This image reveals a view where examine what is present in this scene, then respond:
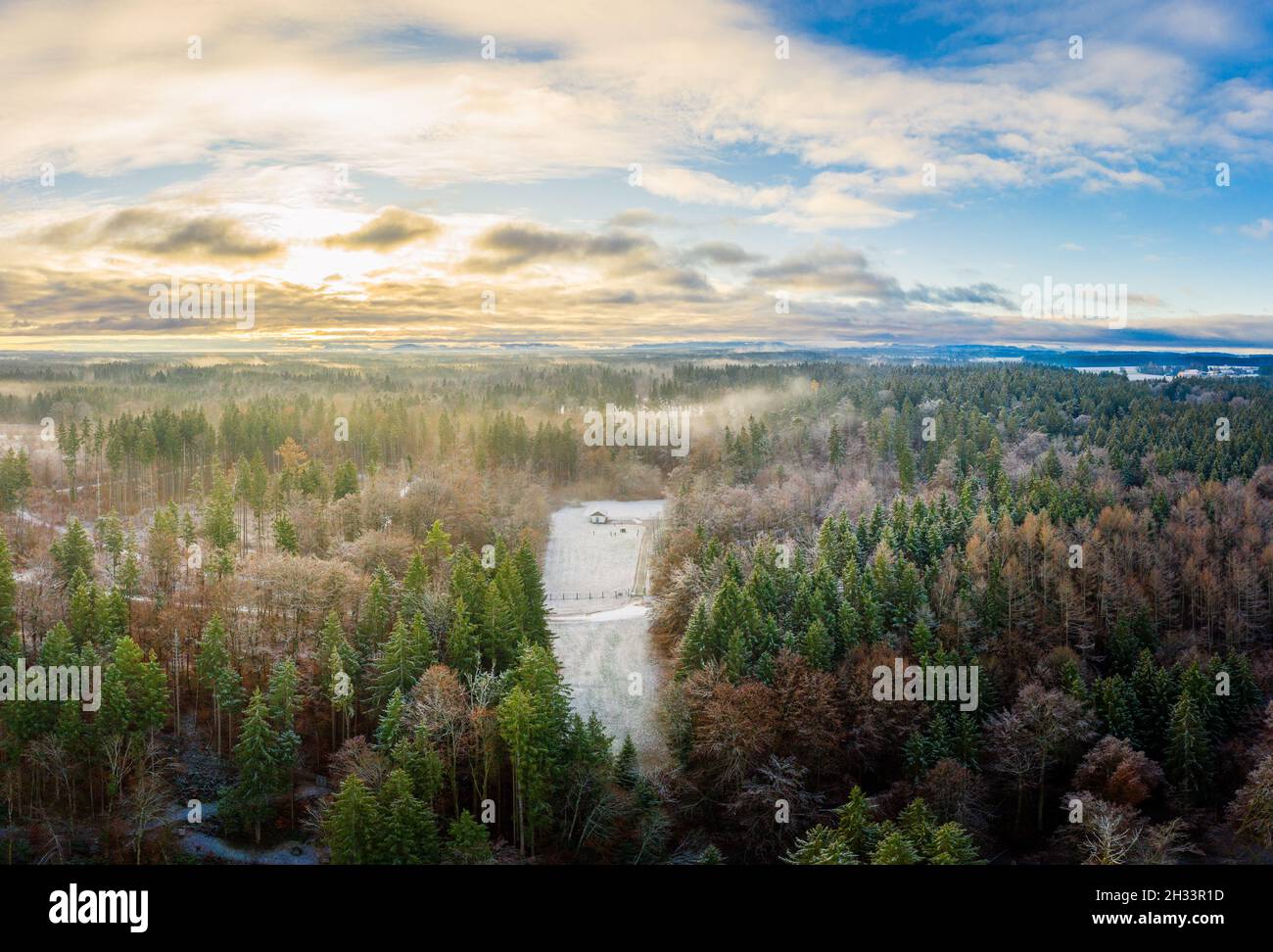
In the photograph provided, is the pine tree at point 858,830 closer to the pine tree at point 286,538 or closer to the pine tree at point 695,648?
the pine tree at point 695,648

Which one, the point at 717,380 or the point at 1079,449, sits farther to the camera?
the point at 717,380

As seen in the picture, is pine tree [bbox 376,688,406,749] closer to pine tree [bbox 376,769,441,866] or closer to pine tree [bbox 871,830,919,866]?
pine tree [bbox 376,769,441,866]

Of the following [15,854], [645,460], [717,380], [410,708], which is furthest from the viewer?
[717,380]

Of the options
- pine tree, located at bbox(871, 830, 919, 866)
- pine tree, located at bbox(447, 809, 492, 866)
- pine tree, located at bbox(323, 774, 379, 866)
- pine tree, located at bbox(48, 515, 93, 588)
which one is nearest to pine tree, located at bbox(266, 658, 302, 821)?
pine tree, located at bbox(323, 774, 379, 866)

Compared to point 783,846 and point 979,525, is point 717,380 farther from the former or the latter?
point 783,846

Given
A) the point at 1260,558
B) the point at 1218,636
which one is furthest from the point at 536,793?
the point at 1260,558

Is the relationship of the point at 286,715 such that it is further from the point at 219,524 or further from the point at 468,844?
the point at 219,524

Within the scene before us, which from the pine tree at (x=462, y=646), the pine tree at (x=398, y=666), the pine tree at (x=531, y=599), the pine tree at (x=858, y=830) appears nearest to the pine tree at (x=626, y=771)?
the pine tree at (x=462, y=646)

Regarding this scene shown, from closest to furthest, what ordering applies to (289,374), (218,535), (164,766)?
1. (164,766)
2. (218,535)
3. (289,374)
